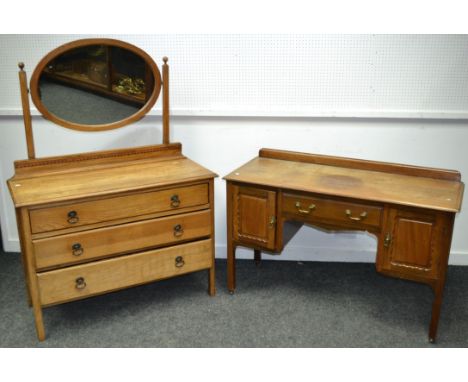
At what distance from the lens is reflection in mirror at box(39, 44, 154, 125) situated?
2.90 meters

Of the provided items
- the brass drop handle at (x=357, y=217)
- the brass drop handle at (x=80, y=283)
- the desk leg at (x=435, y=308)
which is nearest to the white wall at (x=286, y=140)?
the brass drop handle at (x=357, y=217)

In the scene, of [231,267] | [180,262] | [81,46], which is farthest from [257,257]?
[81,46]

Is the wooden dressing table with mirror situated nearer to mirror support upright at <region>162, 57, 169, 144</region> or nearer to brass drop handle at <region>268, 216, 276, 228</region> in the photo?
mirror support upright at <region>162, 57, 169, 144</region>

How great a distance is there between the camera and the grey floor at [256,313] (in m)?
2.86

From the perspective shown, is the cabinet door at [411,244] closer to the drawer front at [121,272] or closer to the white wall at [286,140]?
the white wall at [286,140]

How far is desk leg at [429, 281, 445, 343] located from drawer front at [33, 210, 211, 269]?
1279mm

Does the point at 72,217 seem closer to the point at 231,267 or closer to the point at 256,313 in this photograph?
the point at 231,267

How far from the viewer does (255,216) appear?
10.2 ft

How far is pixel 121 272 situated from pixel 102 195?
0.46 metres

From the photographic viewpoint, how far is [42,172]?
2.94 metres

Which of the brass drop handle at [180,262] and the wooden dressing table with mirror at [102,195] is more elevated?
the wooden dressing table with mirror at [102,195]

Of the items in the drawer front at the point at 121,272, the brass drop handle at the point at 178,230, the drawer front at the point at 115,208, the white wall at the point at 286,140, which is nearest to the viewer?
the drawer front at the point at 115,208

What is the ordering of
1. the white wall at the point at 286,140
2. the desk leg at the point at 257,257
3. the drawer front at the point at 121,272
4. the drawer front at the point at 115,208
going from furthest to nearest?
the desk leg at the point at 257,257, the white wall at the point at 286,140, the drawer front at the point at 121,272, the drawer front at the point at 115,208

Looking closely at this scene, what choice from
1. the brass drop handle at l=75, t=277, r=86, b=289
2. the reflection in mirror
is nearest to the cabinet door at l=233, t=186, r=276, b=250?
the reflection in mirror
